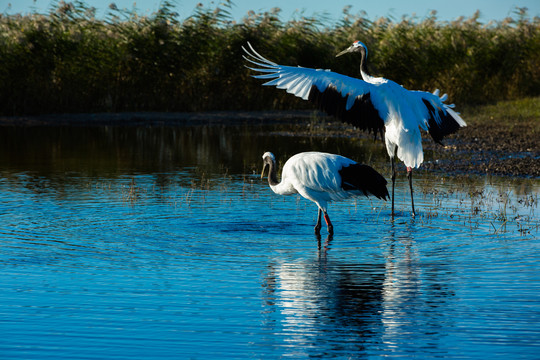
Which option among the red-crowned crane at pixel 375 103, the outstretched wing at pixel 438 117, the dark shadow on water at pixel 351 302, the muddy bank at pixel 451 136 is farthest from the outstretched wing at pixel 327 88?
the muddy bank at pixel 451 136

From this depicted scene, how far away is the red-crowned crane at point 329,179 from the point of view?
8.57 m

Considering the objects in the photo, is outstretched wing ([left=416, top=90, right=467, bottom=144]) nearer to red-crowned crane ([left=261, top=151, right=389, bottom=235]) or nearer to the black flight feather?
the black flight feather

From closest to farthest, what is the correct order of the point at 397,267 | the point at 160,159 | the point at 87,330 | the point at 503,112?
1. the point at 87,330
2. the point at 397,267
3. the point at 160,159
4. the point at 503,112

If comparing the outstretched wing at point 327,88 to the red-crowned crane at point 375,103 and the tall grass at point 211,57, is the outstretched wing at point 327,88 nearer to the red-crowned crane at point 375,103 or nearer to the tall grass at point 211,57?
the red-crowned crane at point 375,103

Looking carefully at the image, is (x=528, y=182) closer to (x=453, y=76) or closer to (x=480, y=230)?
(x=480, y=230)

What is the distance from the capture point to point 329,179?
855cm

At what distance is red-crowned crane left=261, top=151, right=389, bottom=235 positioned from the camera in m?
8.57

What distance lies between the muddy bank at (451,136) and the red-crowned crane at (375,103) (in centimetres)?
319

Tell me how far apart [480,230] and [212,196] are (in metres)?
3.73

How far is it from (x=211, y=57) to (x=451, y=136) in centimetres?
948

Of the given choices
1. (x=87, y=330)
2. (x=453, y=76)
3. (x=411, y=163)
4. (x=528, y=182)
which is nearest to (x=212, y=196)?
(x=411, y=163)

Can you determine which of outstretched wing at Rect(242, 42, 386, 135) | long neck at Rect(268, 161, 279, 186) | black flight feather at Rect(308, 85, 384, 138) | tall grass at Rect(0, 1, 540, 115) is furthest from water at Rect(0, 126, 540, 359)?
tall grass at Rect(0, 1, 540, 115)

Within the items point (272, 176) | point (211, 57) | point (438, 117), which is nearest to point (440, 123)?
point (438, 117)

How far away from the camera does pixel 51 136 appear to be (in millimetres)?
19859
